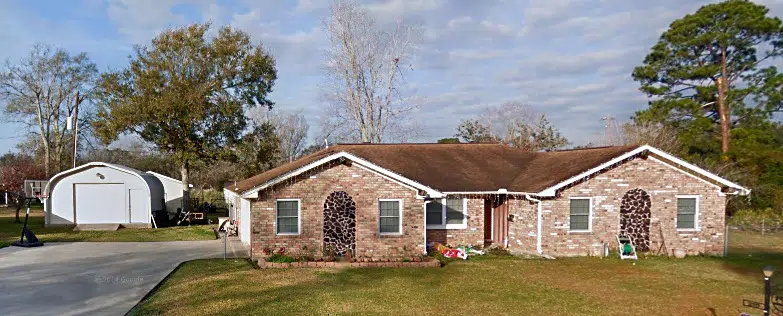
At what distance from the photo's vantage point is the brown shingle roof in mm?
15766

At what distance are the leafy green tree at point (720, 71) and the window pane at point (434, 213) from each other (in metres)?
21.2

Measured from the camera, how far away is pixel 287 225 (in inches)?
555

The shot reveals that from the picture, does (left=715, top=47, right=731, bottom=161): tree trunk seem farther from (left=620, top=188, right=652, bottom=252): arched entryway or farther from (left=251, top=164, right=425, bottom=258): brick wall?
(left=251, top=164, right=425, bottom=258): brick wall

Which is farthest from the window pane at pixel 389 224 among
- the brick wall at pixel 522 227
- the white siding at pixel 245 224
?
the white siding at pixel 245 224

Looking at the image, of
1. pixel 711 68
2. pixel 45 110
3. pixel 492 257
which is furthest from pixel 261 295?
pixel 45 110

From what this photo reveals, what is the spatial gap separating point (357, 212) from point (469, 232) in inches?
182

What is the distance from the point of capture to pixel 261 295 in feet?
32.9

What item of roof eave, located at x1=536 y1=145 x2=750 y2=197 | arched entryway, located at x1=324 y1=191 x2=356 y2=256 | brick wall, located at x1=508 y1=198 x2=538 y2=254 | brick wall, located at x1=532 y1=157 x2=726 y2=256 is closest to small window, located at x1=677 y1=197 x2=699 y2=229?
brick wall, located at x1=532 y1=157 x2=726 y2=256

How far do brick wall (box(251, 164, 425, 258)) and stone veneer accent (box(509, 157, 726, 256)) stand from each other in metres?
4.12

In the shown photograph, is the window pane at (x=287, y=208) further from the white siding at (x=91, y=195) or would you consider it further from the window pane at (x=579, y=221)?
the white siding at (x=91, y=195)

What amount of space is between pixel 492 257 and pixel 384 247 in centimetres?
356

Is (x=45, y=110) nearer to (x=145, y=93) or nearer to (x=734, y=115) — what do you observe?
(x=145, y=93)

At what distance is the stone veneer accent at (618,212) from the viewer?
49.4 ft

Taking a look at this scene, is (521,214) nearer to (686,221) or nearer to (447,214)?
(447,214)
